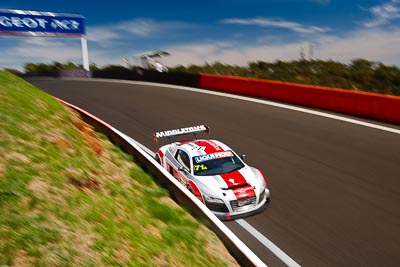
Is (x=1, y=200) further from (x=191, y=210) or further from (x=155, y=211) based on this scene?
(x=191, y=210)

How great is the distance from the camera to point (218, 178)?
8695 millimetres

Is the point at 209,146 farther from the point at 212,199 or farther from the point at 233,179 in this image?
the point at 212,199

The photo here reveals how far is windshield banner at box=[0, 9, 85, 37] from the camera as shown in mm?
36469

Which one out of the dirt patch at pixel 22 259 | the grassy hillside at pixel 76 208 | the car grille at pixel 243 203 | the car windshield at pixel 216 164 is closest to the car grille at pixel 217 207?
the car grille at pixel 243 203

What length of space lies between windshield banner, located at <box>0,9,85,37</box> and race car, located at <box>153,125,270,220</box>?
1353 inches

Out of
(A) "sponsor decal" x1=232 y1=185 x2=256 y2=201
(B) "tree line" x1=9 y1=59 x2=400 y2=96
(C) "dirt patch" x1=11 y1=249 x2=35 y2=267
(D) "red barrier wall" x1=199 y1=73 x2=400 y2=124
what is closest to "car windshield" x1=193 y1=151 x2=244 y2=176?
(A) "sponsor decal" x1=232 y1=185 x2=256 y2=201

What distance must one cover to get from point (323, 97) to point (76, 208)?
1507 centimetres

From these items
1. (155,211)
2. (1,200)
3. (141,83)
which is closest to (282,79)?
(141,83)

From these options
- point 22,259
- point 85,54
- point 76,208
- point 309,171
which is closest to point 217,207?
point 76,208

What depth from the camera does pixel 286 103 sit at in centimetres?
1942

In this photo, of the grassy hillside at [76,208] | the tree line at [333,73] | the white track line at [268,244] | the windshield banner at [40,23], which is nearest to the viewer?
the grassy hillside at [76,208]

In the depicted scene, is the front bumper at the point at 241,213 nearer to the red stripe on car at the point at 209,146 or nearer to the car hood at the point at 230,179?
the car hood at the point at 230,179

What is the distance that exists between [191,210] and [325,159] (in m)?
5.77

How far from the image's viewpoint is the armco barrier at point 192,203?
616cm
